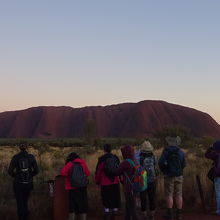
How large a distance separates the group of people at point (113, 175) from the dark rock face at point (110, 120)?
89911 mm

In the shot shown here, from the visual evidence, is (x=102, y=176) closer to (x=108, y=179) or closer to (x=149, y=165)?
(x=108, y=179)

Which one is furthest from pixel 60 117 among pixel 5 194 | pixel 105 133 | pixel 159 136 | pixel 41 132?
pixel 5 194

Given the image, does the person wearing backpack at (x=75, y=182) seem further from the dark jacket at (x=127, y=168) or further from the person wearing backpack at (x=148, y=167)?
the person wearing backpack at (x=148, y=167)

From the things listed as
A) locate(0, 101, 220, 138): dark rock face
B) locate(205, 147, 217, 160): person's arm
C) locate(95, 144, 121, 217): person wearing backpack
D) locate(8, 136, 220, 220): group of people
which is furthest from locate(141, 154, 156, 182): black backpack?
locate(0, 101, 220, 138): dark rock face

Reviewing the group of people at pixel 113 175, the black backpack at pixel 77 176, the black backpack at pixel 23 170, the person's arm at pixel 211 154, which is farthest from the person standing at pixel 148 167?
the black backpack at pixel 23 170

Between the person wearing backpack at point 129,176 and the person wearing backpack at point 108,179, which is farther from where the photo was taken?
the person wearing backpack at point 108,179

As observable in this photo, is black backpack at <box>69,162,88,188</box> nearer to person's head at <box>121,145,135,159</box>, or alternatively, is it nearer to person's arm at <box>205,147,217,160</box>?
person's head at <box>121,145,135,159</box>

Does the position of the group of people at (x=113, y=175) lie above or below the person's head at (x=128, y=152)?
below

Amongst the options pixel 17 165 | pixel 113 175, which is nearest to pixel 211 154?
pixel 113 175

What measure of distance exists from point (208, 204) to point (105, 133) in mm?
94737

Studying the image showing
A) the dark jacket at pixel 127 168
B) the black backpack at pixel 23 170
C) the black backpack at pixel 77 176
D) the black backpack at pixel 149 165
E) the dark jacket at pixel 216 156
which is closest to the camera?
the dark jacket at pixel 127 168

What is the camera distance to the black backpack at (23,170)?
697 centimetres

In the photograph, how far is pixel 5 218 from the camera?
7.88 metres

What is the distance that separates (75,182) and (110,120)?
101 meters
